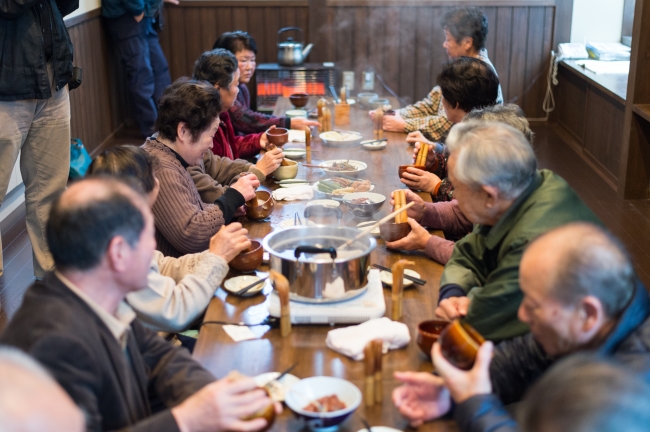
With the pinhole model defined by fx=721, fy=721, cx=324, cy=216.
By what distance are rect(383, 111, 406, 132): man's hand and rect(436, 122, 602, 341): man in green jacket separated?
A: 84.1 inches

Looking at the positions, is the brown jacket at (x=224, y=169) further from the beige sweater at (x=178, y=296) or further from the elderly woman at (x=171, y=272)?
the beige sweater at (x=178, y=296)

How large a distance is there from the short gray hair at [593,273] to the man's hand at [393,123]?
2.80 metres

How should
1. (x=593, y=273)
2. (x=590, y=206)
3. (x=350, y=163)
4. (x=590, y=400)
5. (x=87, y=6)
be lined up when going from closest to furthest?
1. (x=590, y=400)
2. (x=593, y=273)
3. (x=350, y=163)
4. (x=590, y=206)
5. (x=87, y=6)

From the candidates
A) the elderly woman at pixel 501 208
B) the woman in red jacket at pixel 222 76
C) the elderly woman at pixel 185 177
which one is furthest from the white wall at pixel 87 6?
the elderly woman at pixel 501 208

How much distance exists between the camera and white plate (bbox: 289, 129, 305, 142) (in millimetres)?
3904

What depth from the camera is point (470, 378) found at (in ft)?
4.80

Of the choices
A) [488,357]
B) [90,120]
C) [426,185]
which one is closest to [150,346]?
[488,357]

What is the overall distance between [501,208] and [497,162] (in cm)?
14

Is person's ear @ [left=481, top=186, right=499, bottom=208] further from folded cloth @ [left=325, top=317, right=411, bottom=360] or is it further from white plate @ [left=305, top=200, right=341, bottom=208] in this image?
white plate @ [left=305, top=200, right=341, bottom=208]

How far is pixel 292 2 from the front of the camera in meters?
6.96

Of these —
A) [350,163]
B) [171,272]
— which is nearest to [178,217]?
[171,272]

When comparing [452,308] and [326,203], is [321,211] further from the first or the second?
[452,308]

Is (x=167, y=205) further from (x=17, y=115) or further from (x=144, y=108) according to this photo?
(x=144, y=108)

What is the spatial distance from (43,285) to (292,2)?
592 cm
